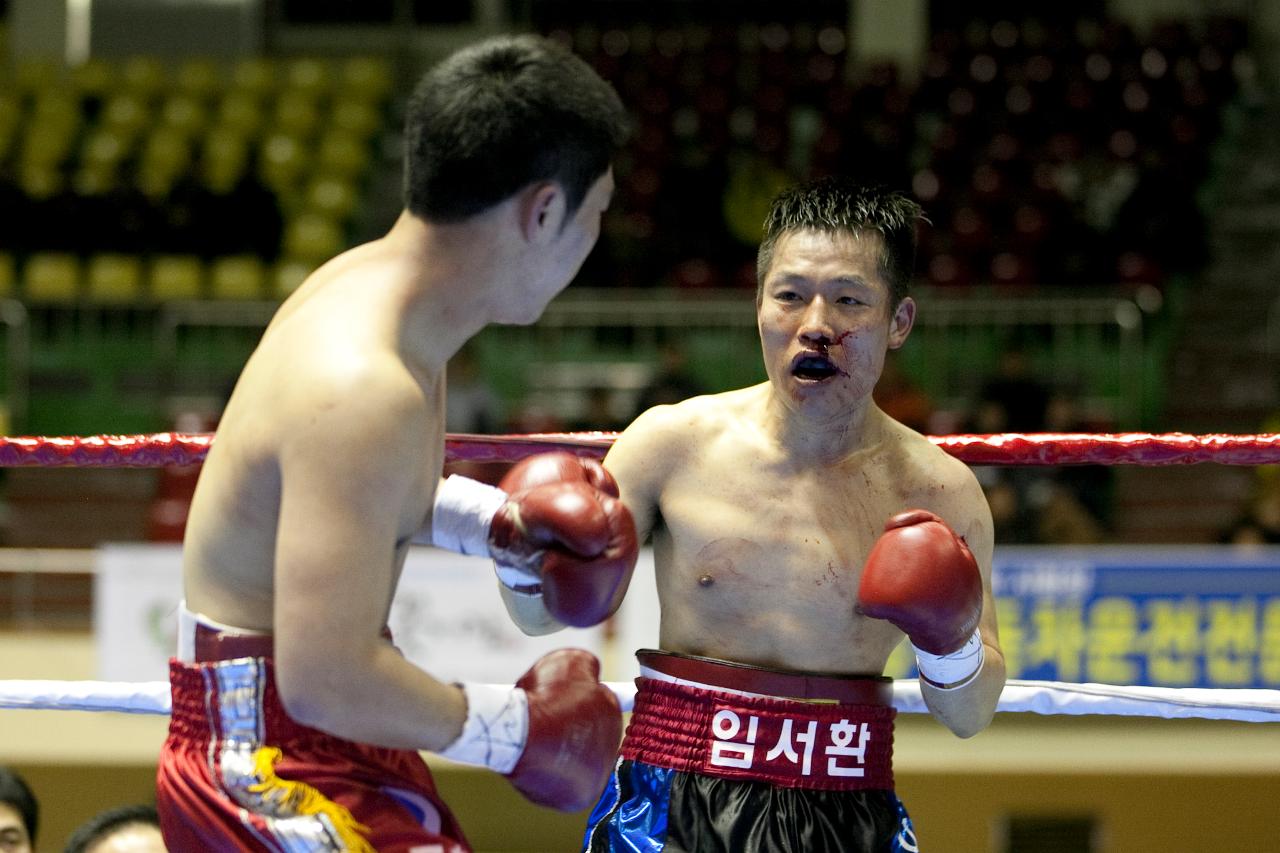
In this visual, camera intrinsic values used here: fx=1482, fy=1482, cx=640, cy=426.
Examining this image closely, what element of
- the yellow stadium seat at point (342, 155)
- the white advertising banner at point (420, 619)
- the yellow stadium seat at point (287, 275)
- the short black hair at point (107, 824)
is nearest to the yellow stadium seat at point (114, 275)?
the yellow stadium seat at point (287, 275)

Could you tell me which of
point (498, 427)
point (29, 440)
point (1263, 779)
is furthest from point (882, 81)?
point (29, 440)

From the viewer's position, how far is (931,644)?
162 cm

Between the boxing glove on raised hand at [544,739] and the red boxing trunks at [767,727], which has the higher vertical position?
the boxing glove on raised hand at [544,739]

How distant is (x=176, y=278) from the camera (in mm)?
7887

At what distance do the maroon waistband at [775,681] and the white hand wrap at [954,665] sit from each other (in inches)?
3.4

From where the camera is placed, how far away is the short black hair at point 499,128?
1.26 m

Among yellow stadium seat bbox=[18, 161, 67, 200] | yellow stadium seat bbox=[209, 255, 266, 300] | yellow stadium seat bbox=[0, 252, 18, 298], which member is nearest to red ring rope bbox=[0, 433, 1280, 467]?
yellow stadium seat bbox=[209, 255, 266, 300]

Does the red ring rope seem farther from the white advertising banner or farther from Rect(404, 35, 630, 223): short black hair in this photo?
the white advertising banner

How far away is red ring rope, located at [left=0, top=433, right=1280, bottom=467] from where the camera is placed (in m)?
2.00

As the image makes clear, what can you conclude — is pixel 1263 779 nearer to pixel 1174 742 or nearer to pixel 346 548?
pixel 1174 742

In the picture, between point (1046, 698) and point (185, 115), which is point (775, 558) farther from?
point (185, 115)

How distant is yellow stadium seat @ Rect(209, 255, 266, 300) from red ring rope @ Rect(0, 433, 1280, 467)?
19.6 feet

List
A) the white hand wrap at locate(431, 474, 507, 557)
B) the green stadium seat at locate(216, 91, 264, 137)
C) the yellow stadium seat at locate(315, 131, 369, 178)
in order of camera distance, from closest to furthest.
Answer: the white hand wrap at locate(431, 474, 507, 557) < the yellow stadium seat at locate(315, 131, 369, 178) < the green stadium seat at locate(216, 91, 264, 137)

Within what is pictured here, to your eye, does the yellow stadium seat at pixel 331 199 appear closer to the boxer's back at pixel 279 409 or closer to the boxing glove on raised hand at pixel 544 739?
the boxer's back at pixel 279 409
